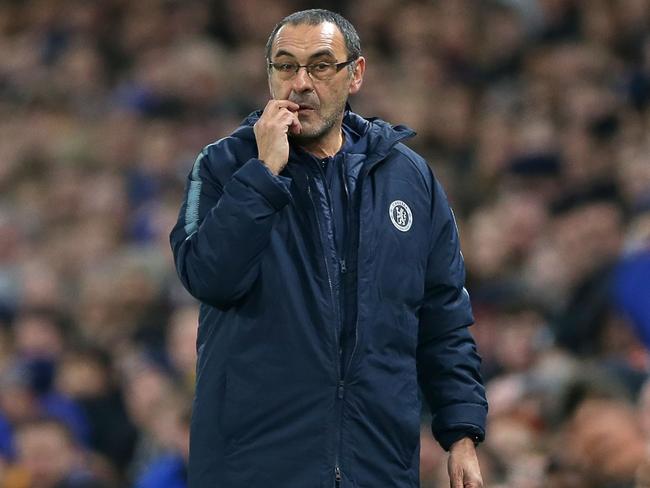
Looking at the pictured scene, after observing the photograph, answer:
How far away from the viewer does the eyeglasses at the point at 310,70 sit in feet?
11.5

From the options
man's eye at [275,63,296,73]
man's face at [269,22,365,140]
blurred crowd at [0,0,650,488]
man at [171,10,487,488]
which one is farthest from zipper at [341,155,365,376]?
blurred crowd at [0,0,650,488]

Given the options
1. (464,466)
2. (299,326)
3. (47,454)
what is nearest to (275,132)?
(299,326)

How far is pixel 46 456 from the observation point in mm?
7137

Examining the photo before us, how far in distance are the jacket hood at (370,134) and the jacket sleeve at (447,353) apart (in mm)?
187

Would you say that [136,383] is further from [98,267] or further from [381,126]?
[381,126]

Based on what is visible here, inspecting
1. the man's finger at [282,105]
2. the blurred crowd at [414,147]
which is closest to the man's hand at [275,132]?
the man's finger at [282,105]

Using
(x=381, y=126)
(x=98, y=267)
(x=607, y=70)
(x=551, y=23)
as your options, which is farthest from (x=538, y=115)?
(x=381, y=126)

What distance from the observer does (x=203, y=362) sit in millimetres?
3447

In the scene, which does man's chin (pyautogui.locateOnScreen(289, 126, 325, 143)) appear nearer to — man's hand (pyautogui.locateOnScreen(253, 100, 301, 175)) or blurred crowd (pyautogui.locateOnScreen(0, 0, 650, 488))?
man's hand (pyautogui.locateOnScreen(253, 100, 301, 175))

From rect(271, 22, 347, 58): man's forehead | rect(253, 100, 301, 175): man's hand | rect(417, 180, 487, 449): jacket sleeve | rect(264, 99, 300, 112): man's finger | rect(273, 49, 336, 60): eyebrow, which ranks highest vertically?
rect(271, 22, 347, 58): man's forehead

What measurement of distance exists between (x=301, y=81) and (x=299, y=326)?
1.77 ft

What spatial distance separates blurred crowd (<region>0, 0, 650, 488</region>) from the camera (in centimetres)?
600

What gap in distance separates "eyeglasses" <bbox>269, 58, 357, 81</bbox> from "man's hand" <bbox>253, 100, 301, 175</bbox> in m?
0.07

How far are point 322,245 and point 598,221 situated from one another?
387 cm
